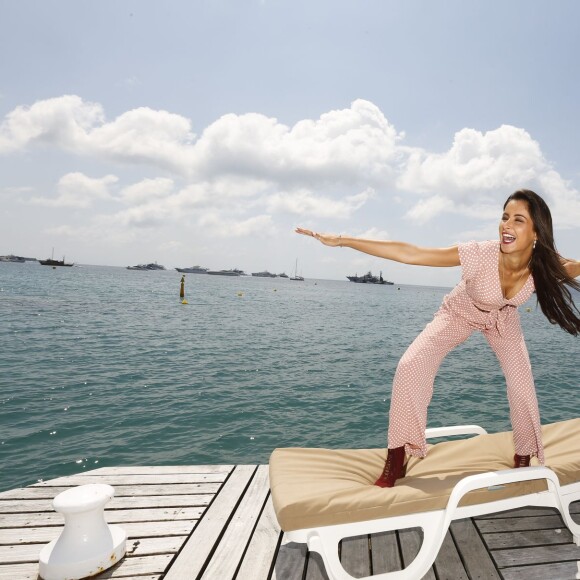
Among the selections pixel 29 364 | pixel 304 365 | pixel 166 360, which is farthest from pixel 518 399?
pixel 29 364

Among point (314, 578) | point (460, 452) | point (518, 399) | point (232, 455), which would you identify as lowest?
point (232, 455)

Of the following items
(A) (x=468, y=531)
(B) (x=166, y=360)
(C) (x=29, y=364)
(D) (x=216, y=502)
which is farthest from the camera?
(B) (x=166, y=360)

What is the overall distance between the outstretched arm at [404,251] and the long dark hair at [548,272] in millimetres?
651

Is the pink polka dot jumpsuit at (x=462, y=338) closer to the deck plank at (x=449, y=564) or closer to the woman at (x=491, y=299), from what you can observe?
the woman at (x=491, y=299)

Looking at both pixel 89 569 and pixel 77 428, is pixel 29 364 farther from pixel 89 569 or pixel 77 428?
pixel 89 569

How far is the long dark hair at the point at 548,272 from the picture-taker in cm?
310

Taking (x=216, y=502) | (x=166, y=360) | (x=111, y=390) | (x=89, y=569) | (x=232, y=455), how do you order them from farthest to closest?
(x=166, y=360) → (x=111, y=390) → (x=232, y=455) → (x=216, y=502) → (x=89, y=569)

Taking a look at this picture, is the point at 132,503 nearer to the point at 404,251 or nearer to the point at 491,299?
the point at 404,251

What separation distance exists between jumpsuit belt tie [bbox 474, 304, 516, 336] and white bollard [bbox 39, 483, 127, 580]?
3381mm

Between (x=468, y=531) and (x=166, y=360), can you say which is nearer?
(x=468, y=531)

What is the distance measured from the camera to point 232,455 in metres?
9.10

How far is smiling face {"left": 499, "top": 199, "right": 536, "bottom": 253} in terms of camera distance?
3088 millimetres

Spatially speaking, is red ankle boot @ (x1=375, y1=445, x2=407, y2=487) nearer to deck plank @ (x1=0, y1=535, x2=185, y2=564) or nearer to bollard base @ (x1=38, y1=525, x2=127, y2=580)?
deck plank @ (x1=0, y1=535, x2=185, y2=564)

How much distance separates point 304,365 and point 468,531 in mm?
16206
